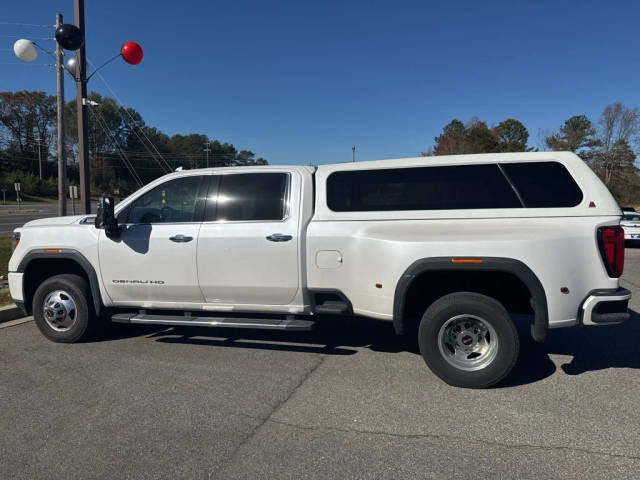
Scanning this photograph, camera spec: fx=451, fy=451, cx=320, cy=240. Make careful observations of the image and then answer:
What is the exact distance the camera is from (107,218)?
4762mm

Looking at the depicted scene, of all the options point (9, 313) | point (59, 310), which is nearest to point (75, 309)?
point (59, 310)

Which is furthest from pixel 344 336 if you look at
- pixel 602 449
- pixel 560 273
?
pixel 602 449

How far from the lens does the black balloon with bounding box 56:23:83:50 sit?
8641 mm

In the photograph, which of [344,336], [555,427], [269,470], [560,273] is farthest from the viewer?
[344,336]

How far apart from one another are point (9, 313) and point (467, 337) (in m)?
6.01

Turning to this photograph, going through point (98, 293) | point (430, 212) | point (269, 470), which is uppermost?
point (430, 212)

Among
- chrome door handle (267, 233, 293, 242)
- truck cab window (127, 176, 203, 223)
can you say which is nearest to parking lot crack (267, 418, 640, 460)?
chrome door handle (267, 233, 293, 242)

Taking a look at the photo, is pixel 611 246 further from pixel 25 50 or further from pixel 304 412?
pixel 25 50

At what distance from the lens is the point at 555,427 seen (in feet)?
10.7

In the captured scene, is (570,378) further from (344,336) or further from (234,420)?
(234,420)

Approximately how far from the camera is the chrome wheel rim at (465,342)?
13.0 ft

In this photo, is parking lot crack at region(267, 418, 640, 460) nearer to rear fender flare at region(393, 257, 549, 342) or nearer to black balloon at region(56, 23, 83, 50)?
rear fender flare at region(393, 257, 549, 342)

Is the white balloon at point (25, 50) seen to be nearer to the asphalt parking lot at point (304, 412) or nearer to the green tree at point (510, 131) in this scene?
the asphalt parking lot at point (304, 412)

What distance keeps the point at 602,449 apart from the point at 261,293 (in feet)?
9.99
